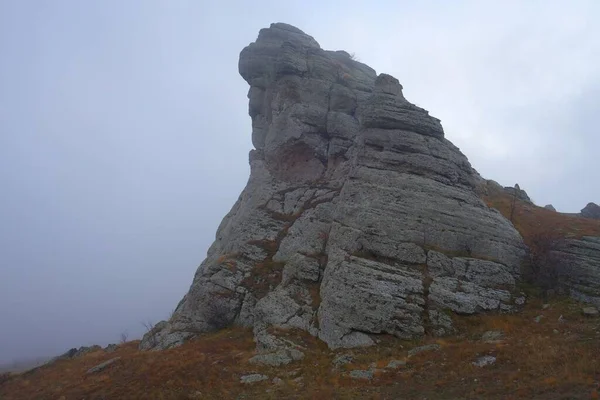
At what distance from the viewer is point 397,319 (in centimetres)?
3108

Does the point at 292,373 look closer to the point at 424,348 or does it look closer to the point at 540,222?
the point at 424,348

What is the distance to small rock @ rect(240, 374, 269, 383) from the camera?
1037 inches

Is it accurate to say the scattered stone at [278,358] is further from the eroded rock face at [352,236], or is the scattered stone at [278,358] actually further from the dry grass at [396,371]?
the eroded rock face at [352,236]

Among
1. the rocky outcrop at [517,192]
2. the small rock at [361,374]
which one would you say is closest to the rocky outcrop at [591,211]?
the rocky outcrop at [517,192]

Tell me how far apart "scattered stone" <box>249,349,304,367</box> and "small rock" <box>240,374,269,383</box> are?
1.93 metres

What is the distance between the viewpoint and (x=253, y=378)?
87.3 feet

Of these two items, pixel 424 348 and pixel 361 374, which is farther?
pixel 424 348

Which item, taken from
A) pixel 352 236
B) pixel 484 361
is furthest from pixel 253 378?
pixel 352 236

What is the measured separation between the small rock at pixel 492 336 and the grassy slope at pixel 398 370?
70 centimetres

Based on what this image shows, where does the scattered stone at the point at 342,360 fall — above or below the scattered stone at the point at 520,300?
below

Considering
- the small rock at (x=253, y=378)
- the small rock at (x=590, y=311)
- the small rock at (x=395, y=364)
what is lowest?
the small rock at (x=253, y=378)

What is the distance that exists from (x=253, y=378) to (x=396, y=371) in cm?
916

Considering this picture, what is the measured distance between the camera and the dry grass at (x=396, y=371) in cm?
1970

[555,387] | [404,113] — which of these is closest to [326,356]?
[555,387]
